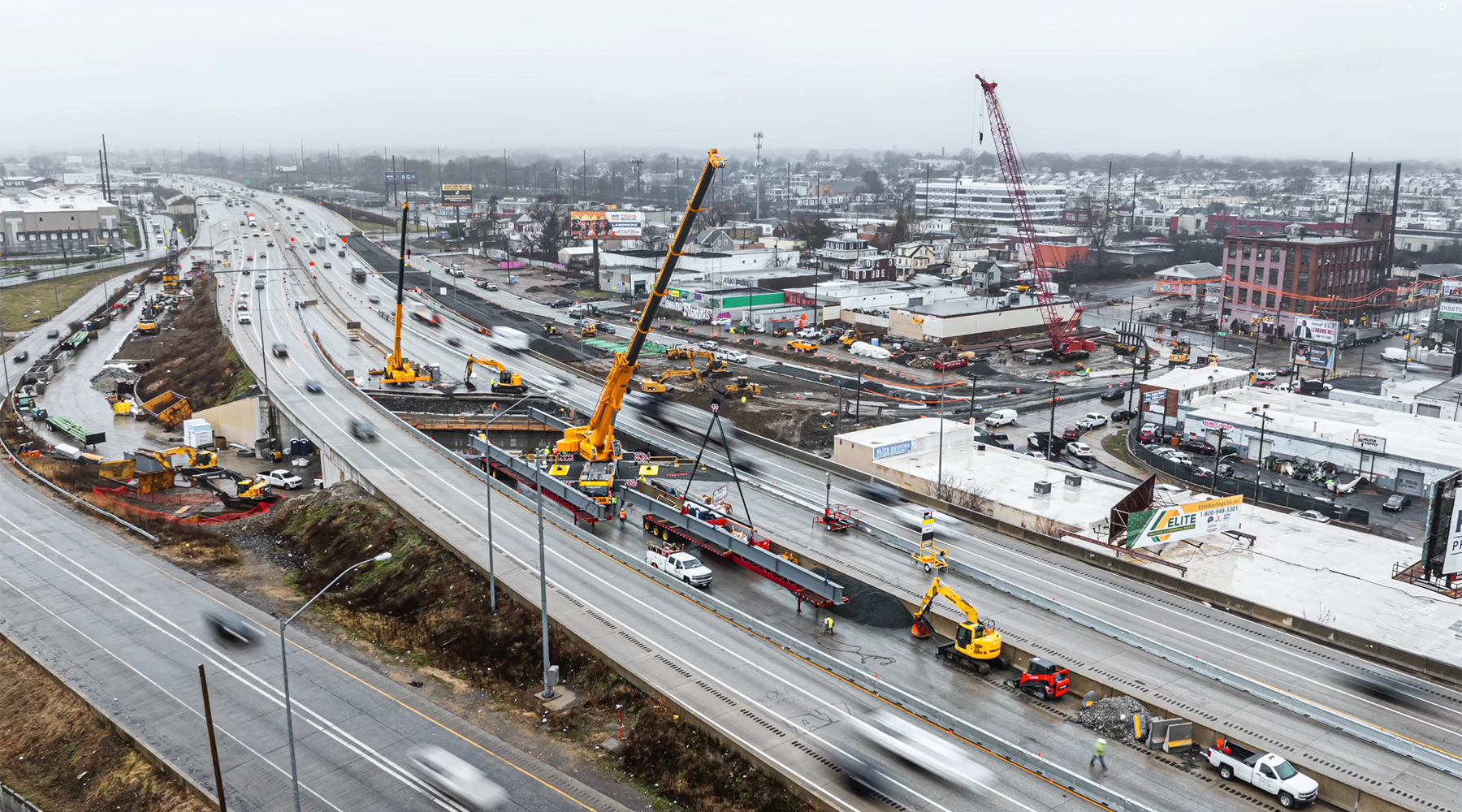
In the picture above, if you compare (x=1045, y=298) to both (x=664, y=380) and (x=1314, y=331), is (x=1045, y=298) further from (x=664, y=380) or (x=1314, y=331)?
(x=664, y=380)

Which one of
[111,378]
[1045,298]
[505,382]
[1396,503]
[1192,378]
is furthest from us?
[1045,298]

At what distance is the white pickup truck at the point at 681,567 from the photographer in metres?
40.4

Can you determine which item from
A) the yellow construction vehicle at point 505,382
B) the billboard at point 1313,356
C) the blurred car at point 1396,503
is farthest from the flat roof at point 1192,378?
the yellow construction vehicle at point 505,382

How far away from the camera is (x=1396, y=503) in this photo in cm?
5481

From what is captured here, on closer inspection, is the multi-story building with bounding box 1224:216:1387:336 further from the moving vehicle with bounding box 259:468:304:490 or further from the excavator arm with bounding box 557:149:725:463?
the moving vehicle with bounding box 259:468:304:490

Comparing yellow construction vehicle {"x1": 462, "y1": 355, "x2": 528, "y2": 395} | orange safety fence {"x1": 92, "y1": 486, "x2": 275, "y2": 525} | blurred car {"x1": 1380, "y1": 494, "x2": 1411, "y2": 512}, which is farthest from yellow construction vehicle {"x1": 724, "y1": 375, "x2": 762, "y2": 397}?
blurred car {"x1": 1380, "y1": 494, "x2": 1411, "y2": 512}

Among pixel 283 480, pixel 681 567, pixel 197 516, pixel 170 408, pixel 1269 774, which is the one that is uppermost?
pixel 681 567

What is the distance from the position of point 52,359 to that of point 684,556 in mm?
80047

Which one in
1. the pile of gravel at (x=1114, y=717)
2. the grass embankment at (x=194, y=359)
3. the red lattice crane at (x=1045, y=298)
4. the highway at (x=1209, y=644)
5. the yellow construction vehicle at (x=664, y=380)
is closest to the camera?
the highway at (x=1209, y=644)

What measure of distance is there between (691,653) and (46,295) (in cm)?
13352

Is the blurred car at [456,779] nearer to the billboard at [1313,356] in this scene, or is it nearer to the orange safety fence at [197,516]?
the orange safety fence at [197,516]

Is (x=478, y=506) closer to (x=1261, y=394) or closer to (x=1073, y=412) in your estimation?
(x=1073, y=412)

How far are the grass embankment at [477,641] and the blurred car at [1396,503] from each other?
4299 centimetres

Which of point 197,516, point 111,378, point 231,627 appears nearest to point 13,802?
point 231,627
